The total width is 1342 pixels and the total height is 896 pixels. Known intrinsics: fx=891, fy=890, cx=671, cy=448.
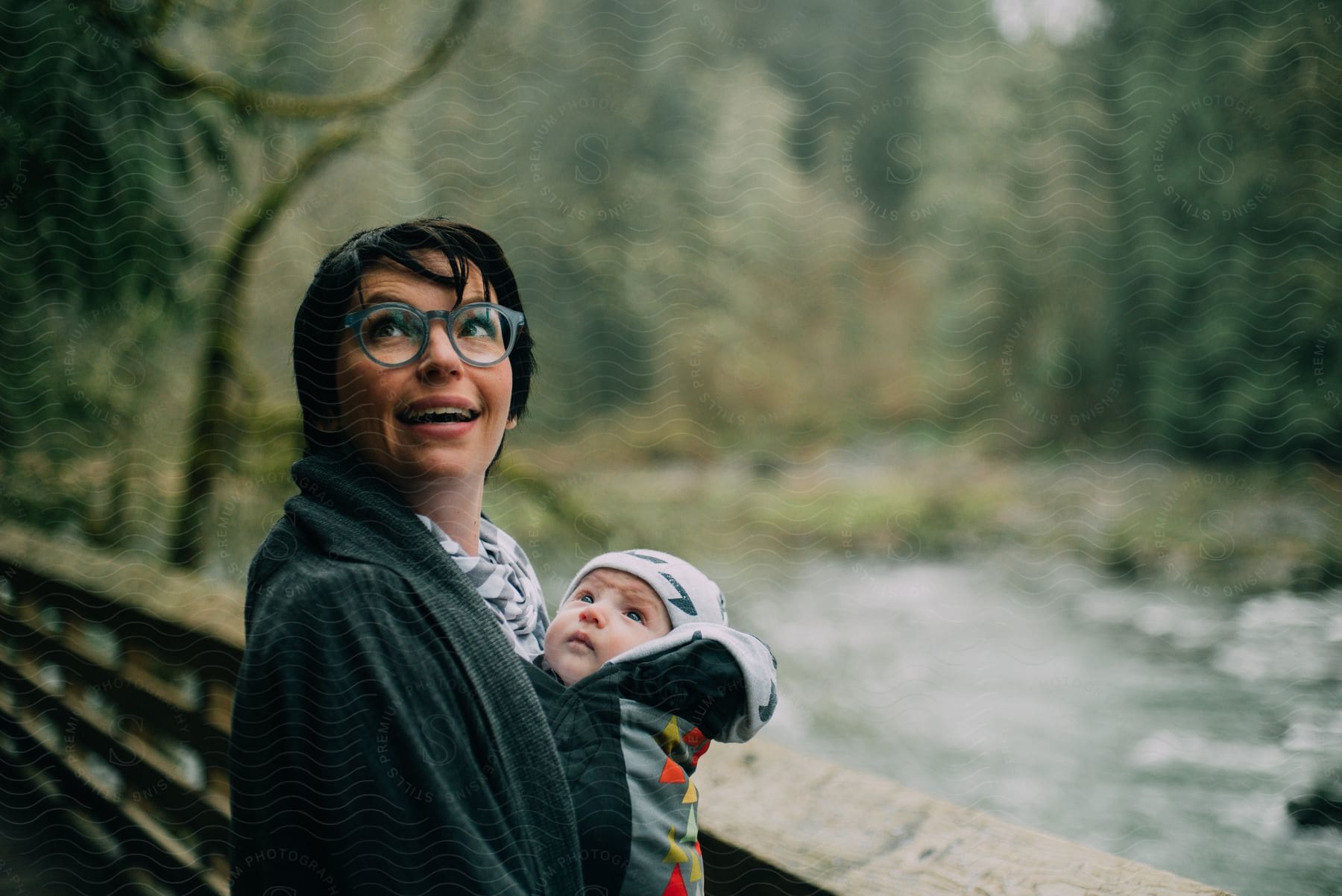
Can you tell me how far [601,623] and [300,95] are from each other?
275 centimetres

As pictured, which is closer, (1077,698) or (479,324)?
(479,324)

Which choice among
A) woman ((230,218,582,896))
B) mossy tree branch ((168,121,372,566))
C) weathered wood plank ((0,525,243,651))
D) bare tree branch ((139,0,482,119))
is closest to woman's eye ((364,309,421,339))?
woman ((230,218,582,896))

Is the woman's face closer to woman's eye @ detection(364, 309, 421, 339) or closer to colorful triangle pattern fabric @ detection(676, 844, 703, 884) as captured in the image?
woman's eye @ detection(364, 309, 421, 339)

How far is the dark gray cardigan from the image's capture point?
1.87 feet

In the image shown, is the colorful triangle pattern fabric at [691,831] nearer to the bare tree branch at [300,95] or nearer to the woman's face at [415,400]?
the woman's face at [415,400]

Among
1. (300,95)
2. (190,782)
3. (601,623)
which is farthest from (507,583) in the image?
(300,95)

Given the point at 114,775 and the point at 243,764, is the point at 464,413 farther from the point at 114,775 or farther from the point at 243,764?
the point at 114,775

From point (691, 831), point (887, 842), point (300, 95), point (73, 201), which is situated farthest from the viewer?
point (300, 95)

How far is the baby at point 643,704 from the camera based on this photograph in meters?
0.64

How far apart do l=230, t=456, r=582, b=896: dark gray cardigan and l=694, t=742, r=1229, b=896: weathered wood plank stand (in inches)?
10.3

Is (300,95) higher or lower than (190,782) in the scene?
higher

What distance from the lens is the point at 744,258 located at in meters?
5.01

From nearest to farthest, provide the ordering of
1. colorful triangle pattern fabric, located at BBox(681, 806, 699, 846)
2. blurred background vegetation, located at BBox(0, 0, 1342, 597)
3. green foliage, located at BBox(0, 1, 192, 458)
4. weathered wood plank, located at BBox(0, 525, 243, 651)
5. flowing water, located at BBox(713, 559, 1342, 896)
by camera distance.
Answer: colorful triangle pattern fabric, located at BBox(681, 806, 699, 846) → weathered wood plank, located at BBox(0, 525, 243, 651) → green foliage, located at BBox(0, 1, 192, 458) → blurred background vegetation, located at BBox(0, 0, 1342, 597) → flowing water, located at BBox(713, 559, 1342, 896)

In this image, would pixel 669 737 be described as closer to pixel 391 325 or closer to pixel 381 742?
pixel 381 742
